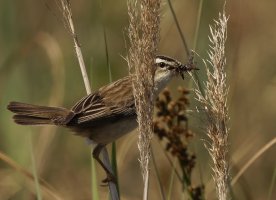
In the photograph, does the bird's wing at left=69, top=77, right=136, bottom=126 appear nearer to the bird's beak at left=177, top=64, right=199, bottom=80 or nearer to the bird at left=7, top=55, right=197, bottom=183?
the bird at left=7, top=55, right=197, bottom=183

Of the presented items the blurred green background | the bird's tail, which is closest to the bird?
the bird's tail

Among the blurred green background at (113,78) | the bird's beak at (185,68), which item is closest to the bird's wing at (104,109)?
the bird's beak at (185,68)

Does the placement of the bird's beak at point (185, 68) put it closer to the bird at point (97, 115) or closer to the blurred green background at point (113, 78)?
the bird at point (97, 115)

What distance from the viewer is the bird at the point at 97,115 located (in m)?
4.92

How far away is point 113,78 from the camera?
750 cm

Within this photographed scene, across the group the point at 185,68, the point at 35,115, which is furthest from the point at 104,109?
the point at 185,68

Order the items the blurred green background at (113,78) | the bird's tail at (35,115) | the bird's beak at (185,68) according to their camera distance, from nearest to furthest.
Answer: the bird's beak at (185,68), the bird's tail at (35,115), the blurred green background at (113,78)

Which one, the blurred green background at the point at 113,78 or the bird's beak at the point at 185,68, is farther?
the blurred green background at the point at 113,78

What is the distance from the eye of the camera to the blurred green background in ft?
22.1

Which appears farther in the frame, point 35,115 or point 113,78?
point 113,78

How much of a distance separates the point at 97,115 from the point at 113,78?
250cm

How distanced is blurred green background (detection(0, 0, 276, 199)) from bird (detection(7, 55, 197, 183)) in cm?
122

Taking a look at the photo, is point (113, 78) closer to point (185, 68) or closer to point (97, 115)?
point (97, 115)

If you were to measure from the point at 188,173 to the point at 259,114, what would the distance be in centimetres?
295
